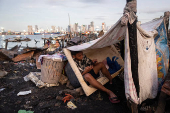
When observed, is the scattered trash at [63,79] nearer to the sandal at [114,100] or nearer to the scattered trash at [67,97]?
the scattered trash at [67,97]

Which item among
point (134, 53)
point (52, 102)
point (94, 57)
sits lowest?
point (52, 102)

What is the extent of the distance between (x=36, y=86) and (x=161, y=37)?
3.56 meters

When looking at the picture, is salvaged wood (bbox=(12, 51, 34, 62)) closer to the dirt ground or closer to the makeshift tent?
the dirt ground

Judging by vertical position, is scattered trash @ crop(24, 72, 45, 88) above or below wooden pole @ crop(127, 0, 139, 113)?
below

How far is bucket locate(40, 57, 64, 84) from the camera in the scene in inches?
123

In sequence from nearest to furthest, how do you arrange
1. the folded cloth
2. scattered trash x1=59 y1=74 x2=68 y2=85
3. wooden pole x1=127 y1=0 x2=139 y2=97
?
wooden pole x1=127 y1=0 x2=139 y2=97, scattered trash x1=59 y1=74 x2=68 y2=85, the folded cloth

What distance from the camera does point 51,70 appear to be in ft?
10.4

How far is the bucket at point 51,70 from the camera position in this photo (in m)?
3.12

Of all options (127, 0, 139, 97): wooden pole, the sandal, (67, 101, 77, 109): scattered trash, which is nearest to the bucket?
(67, 101, 77, 109): scattered trash

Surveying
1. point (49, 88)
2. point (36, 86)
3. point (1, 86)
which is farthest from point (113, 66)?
point (1, 86)

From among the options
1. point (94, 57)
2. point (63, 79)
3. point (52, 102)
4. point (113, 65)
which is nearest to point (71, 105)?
point (52, 102)

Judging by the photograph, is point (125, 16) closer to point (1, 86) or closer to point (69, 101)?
point (69, 101)

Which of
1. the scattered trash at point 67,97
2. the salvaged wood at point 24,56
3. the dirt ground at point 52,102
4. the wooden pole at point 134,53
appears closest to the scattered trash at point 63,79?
the dirt ground at point 52,102

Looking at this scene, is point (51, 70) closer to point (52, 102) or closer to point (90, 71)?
point (52, 102)
